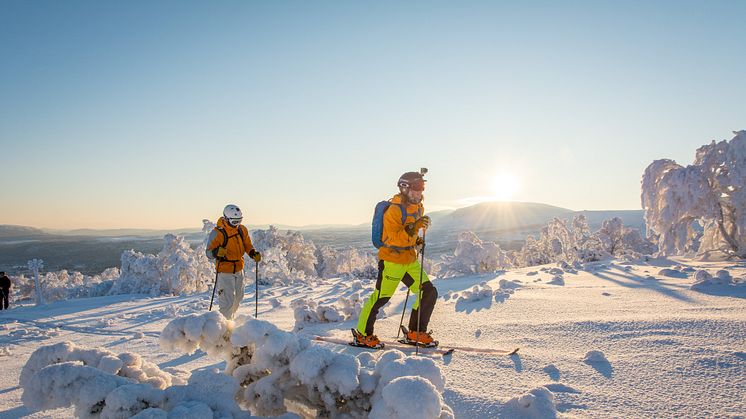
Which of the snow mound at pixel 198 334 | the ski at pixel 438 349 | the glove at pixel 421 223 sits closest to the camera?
the snow mound at pixel 198 334

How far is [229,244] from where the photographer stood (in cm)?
562

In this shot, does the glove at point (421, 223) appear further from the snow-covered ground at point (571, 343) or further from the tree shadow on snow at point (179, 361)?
the tree shadow on snow at point (179, 361)

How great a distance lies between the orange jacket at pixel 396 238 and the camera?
4.21m

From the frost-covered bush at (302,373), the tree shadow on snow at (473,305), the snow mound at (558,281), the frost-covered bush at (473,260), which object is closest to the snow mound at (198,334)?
the frost-covered bush at (302,373)

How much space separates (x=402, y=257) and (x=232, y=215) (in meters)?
2.81

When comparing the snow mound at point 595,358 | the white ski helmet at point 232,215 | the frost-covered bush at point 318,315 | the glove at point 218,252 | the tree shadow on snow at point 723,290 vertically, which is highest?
the white ski helmet at point 232,215

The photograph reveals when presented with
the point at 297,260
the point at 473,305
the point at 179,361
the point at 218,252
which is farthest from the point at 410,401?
the point at 297,260

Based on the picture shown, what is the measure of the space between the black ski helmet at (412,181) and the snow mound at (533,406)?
2.49 meters

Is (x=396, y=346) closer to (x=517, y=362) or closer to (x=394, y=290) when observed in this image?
(x=394, y=290)

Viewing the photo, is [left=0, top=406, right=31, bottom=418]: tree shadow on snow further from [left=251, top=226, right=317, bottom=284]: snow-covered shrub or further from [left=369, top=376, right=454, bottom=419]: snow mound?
[left=251, top=226, right=317, bottom=284]: snow-covered shrub

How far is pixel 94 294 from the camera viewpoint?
18.4 meters

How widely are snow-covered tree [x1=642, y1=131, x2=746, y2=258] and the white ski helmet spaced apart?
12060 millimetres

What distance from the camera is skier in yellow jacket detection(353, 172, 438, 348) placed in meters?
4.21

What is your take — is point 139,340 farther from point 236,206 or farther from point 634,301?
point 634,301
